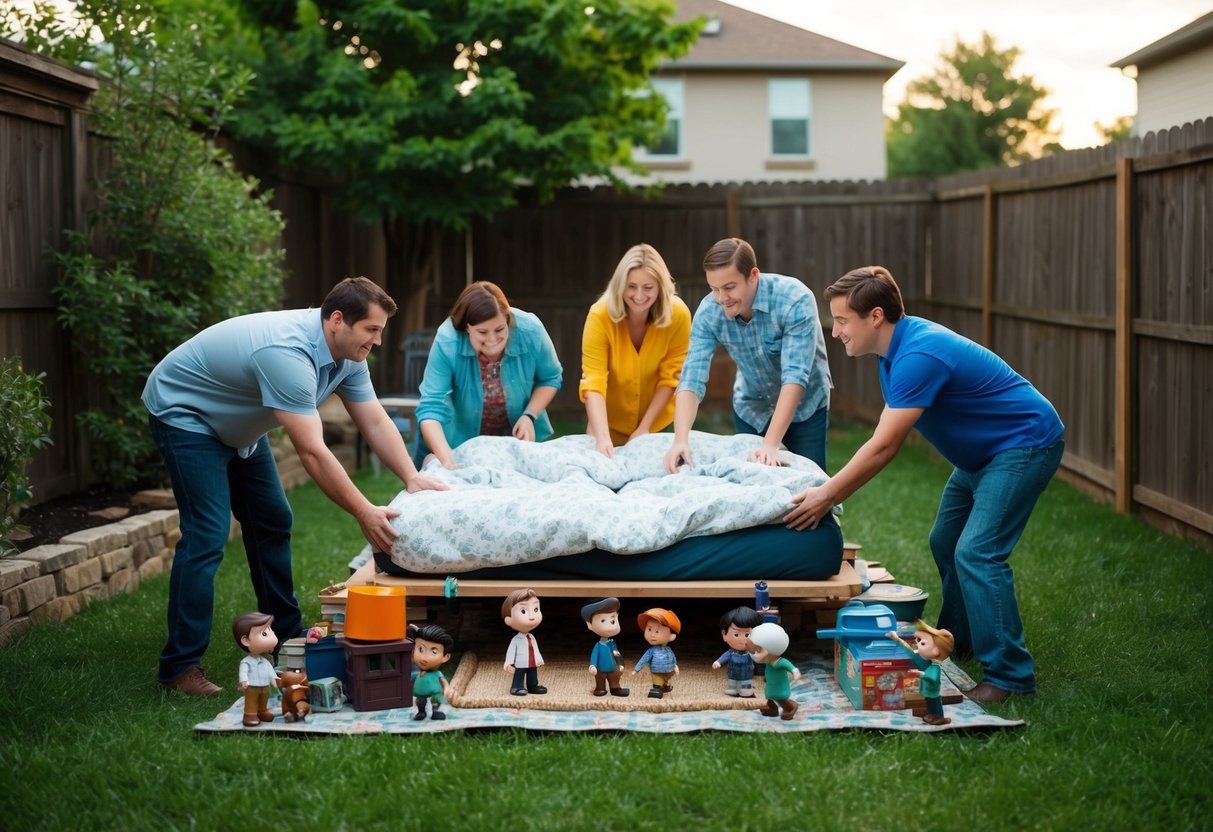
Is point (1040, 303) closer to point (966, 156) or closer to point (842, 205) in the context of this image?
point (842, 205)

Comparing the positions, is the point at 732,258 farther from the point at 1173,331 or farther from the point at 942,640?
the point at 1173,331

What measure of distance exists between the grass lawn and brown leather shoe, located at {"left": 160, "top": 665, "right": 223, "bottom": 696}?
0.21ft

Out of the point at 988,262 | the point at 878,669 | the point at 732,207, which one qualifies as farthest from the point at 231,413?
the point at 732,207

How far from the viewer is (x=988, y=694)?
4145 mm

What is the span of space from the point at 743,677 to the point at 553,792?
3.25ft

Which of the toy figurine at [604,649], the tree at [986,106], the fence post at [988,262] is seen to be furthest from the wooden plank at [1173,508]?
the tree at [986,106]

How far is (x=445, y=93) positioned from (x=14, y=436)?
6205 mm

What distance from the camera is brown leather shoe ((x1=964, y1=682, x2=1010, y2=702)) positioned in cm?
414

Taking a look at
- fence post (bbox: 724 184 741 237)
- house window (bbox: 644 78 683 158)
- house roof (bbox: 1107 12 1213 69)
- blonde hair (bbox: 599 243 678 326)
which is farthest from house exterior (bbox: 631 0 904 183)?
blonde hair (bbox: 599 243 678 326)

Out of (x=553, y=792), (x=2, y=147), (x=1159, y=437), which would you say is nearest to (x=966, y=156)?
(x=1159, y=437)

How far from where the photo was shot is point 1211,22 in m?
A: 13.3

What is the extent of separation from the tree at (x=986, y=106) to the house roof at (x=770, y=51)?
9.63m

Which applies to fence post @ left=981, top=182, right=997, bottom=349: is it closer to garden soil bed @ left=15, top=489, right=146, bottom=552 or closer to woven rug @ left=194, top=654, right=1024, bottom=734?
woven rug @ left=194, top=654, right=1024, bottom=734

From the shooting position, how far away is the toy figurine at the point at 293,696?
3957mm
